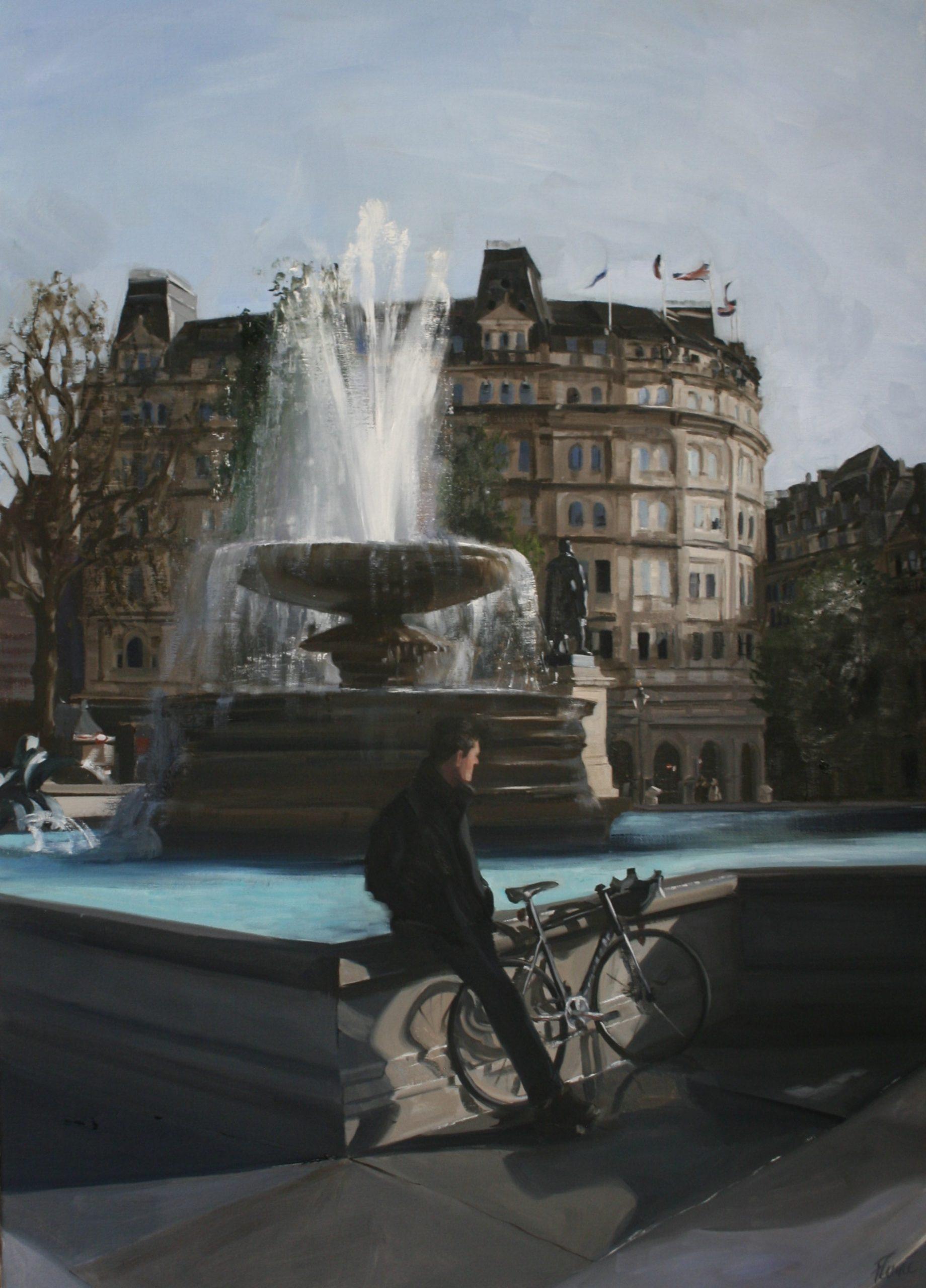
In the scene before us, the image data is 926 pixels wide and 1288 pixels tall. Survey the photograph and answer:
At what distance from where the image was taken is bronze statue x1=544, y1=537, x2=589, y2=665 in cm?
467

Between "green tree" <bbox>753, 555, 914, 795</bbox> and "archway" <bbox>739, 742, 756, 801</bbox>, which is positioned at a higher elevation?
"green tree" <bbox>753, 555, 914, 795</bbox>

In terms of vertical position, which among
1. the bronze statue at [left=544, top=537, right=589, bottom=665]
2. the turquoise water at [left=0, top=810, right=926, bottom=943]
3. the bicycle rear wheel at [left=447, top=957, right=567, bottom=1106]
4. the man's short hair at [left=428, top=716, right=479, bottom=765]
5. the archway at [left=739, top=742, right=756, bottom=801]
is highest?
the bronze statue at [left=544, top=537, right=589, bottom=665]

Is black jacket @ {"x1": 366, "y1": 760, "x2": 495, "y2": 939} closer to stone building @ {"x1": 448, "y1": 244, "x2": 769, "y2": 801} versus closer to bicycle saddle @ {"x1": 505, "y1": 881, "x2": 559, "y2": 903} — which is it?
bicycle saddle @ {"x1": 505, "y1": 881, "x2": 559, "y2": 903}

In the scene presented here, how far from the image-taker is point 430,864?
3.58 m

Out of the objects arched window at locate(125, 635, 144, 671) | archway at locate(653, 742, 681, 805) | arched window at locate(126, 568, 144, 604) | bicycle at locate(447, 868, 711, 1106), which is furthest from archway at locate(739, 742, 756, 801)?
arched window at locate(126, 568, 144, 604)

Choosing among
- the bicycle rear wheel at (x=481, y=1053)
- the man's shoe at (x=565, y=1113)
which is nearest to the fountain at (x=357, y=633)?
the bicycle rear wheel at (x=481, y=1053)

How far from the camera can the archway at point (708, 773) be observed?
15.0ft

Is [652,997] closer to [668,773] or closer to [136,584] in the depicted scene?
[668,773]

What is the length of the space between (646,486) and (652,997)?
215 cm

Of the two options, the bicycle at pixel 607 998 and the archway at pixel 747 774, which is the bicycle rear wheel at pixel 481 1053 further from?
the archway at pixel 747 774

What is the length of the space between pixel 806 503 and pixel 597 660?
44.0 inches

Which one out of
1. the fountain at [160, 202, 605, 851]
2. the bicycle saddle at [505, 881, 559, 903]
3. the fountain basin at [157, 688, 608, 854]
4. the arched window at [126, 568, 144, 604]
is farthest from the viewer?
the arched window at [126, 568, 144, 604]

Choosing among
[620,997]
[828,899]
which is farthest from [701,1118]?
[828,899]

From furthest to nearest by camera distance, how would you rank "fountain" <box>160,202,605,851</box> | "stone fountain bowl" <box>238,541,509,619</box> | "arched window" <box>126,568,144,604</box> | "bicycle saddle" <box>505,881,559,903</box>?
"arched window" <box>126,568,144,604</box> → "stone fountain bowl" <box>238,541,509,619</box> → "fountain" <box>160,202,605,851</box> → "bicycle saddle" <box>505,881,559,903</box>
